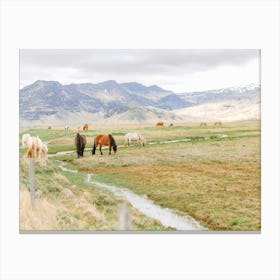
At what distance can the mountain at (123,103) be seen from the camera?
26.5 ft

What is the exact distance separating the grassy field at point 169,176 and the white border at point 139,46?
0.90 ft

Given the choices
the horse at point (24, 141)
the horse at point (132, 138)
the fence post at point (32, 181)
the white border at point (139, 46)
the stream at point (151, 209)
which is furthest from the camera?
the horse at point (132, 138)

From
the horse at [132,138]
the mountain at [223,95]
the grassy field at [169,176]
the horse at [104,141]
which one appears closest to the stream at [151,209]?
the grassy field at [169,176]

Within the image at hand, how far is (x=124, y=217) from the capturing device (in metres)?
7.82

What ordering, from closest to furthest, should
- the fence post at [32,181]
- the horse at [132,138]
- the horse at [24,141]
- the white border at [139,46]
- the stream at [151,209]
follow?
the white border at [139,46] < the stream at [151,209] < the fence post at [32,181] < the horse at [24,141] < the horse at [132,138]

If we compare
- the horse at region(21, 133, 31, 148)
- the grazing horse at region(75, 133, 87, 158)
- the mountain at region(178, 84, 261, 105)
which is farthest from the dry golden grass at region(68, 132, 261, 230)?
the horse at region(21, 133, 31, 148)

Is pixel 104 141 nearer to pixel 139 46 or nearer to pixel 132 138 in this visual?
pixel 132 138

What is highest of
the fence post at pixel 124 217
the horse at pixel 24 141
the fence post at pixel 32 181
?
the horse at pixel 24 141

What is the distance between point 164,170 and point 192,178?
624 mm

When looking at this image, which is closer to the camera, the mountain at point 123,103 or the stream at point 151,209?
the stream at point 151,209

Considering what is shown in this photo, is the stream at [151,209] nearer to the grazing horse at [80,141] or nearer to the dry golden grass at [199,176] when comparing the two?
the dry golden grass at [199,176]

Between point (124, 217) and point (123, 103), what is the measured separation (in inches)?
96.2
